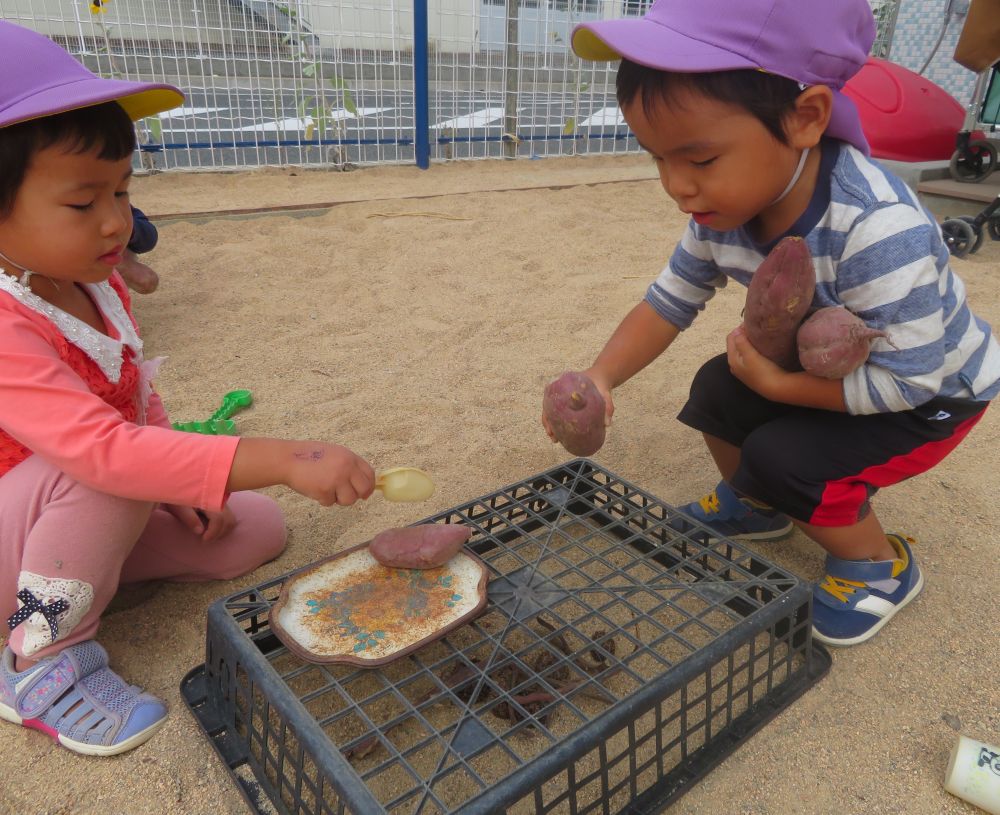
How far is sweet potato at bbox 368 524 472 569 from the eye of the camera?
1.19m

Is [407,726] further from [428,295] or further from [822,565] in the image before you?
[428,295]

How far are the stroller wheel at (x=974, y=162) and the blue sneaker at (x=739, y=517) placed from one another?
10.5 ft

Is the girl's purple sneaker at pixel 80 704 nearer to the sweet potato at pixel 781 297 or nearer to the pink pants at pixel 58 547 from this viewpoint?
the pink pants at pixel 58 547

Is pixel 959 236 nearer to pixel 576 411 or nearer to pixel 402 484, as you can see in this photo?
pixel 576 411

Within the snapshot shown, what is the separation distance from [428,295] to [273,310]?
52 cm

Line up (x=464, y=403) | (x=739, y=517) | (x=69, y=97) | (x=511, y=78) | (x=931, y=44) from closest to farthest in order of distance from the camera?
1. (x=69, y=97)
2. (x=739, y=517)
3. (x=464, y=403)
4. (x=511, y=78)
5. (x=931, y=44)

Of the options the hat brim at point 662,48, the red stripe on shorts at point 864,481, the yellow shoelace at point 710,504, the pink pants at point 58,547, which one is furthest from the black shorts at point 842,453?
the pink pants at point 58,547

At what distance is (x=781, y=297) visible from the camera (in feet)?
3.67

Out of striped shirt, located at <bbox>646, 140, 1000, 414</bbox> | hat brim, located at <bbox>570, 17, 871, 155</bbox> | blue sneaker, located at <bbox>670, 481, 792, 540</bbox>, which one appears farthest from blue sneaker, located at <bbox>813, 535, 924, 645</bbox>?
hat brim, located at <bbox>570, 17, 871, 155</bbox>

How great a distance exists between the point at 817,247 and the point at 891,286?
0.12m

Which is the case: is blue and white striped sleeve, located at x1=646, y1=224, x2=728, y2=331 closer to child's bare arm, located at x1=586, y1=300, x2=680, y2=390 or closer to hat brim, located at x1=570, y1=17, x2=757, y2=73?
child's bare arm, located at x1=586, y1=300, x2=680, y2=390

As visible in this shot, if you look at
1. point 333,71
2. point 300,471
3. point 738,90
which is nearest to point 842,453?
point 738,90

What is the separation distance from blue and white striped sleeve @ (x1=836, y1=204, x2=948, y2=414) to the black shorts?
92 millimetres

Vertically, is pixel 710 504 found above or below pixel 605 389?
below
